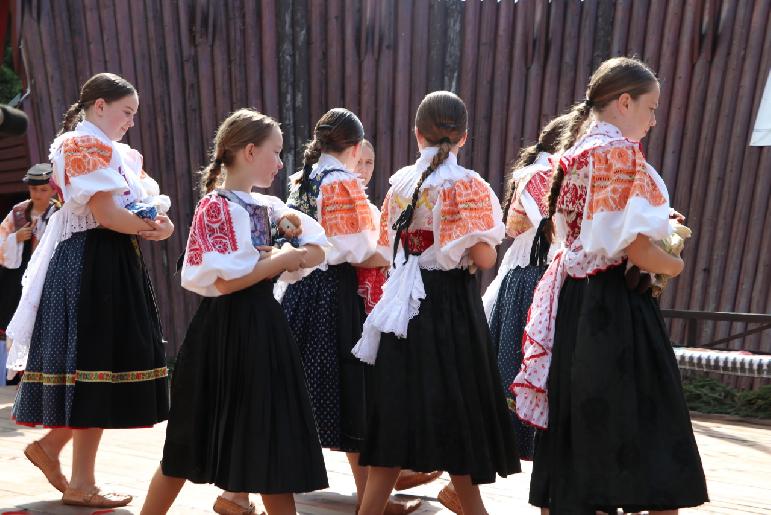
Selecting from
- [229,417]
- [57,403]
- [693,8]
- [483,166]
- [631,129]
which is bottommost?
[57,403]

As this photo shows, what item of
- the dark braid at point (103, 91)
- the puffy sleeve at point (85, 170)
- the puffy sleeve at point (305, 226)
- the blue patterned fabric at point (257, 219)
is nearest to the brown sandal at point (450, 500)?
the puffy sleeve at point (305, 226)

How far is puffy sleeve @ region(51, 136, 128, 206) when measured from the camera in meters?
3.67

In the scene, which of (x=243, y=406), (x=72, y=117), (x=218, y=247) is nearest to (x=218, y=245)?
(x=218, y=247)

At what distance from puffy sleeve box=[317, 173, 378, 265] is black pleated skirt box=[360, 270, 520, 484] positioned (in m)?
0.46

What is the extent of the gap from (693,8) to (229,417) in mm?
4428

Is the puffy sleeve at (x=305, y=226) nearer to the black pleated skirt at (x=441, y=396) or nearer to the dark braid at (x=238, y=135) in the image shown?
the dark braid at (x=238, y=135)

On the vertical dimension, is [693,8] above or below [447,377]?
above

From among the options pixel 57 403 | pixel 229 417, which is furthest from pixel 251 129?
pixel 57 403

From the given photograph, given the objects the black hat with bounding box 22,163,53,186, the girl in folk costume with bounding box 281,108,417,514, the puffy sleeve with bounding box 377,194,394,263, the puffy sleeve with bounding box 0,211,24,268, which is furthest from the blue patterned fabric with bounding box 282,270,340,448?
the puffy sleeve with bounding box 0,211,24,268

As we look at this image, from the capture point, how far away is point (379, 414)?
11.2 ft

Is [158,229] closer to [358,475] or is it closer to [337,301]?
[337,301]

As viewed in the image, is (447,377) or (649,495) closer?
(649,495)

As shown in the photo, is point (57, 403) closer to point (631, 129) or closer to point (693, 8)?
point (631, 129)

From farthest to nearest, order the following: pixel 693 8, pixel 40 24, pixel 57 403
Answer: pixel 40 24, pixel 693 8, pixel 57 403
